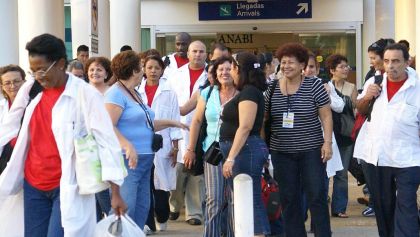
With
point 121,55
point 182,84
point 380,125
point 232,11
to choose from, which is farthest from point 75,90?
point 232,11

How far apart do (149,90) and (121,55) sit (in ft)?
7.24

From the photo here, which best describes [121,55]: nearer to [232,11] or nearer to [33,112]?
[33,112]

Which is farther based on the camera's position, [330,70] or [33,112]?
[330,70]

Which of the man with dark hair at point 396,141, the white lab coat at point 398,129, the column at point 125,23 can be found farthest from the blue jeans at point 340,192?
the column at point 125,23

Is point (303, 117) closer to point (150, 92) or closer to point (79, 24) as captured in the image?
point (150, 92)

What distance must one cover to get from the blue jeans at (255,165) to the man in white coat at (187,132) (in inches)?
82.9

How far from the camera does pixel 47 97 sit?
19.2 ft

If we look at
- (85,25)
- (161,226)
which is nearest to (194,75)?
(161,226)

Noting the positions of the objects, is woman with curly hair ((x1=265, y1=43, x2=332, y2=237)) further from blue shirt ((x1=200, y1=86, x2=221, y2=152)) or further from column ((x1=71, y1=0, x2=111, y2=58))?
column ((x1=71, y1=0, x2=111, y2=58))

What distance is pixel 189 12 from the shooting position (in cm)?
2264

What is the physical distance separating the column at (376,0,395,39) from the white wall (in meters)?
1.61

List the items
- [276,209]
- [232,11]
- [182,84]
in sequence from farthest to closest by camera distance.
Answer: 1. [232,11]
2. [182,84]
3. [276,209]

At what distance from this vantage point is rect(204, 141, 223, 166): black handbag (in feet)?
26.3

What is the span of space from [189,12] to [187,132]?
12.8 metres
